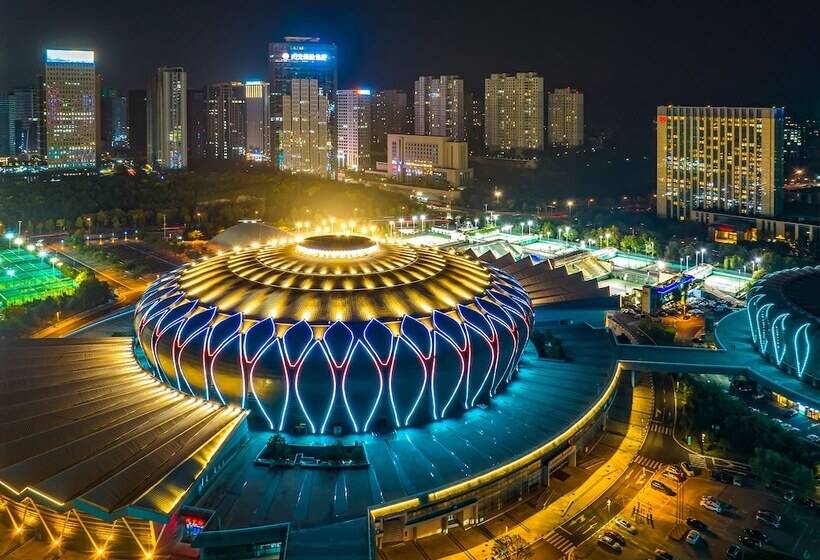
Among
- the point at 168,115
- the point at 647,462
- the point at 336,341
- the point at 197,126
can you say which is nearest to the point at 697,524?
the point at 647,462

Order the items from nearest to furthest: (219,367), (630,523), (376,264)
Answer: (630,523), (219,367), (376,264)

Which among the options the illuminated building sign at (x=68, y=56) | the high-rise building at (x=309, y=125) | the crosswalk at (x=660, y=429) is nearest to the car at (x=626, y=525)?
the crosswalk at (x=660, y=429)

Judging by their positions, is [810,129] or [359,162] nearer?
[810,129]

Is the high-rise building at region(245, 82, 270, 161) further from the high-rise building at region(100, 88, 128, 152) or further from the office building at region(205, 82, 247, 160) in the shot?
the high-rise building at region(100, 88, 128, 152)

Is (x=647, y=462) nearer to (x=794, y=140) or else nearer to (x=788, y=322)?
(x=788, y=322)

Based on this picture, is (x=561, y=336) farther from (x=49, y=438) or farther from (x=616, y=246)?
(x=616, y=246)

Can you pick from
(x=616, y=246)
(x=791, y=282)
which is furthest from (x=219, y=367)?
(x=616, y=246)

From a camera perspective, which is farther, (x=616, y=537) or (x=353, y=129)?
(x=353, y=129)
